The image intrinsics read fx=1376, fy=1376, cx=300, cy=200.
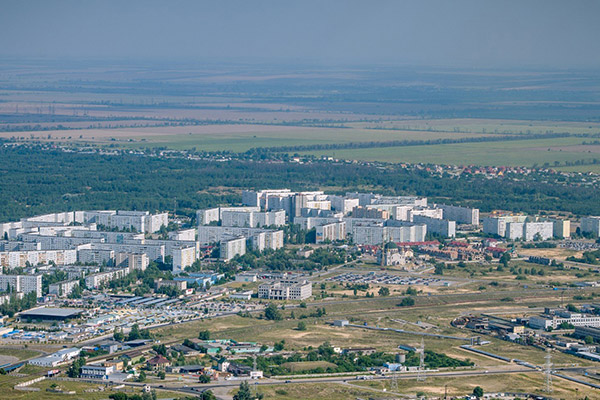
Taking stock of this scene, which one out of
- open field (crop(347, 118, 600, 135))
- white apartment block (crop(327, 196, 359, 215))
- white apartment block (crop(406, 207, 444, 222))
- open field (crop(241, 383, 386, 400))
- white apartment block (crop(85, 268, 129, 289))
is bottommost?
open field (crop(241, 383, 386, 400))

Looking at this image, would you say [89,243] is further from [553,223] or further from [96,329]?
[553,223]

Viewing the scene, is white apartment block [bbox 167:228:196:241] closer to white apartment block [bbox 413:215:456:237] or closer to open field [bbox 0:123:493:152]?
white apartment block [bbox 413:215:456:237]

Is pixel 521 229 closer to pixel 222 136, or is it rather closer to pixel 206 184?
pixel 206 184

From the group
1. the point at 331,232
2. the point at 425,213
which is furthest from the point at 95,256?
the point at 425,213

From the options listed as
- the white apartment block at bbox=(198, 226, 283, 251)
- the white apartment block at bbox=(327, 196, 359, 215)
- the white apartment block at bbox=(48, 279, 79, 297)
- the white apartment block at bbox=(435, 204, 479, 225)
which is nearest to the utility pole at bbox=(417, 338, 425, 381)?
the white apartment block at bbox=(48, 279, 79, 297)

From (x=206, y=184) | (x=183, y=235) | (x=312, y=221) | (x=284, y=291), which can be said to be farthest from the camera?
(x=206, y=184)

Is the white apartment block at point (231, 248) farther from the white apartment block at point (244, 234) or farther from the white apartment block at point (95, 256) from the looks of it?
the white apartment block at point (95, 256)
